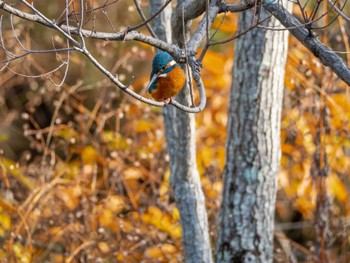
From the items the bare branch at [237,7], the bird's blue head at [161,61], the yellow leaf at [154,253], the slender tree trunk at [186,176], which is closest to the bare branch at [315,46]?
the bare branch at [237,7]

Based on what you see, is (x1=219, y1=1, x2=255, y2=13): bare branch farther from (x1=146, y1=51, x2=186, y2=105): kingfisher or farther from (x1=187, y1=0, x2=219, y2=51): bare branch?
(x1=146, y1=51, x2=186, y2=105): kingfisher

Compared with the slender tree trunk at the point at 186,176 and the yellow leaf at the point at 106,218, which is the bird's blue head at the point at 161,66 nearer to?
the slender tree trunk at the point at 186,176

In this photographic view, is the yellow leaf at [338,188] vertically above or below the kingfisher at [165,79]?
below

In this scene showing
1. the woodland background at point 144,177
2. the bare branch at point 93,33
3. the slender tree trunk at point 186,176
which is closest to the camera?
the bare branch at point 93,33

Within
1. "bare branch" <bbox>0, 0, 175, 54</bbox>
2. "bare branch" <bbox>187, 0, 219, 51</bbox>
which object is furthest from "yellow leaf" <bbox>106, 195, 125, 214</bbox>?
"bare branch" <bbox>0, 0, 175, 54</bbox>

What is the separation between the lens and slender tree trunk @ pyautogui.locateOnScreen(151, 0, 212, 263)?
384 centimetres

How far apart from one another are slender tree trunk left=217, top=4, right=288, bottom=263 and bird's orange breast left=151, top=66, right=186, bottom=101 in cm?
149

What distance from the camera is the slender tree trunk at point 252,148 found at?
3973 mm

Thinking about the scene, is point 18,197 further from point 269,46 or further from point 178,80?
point 178,80

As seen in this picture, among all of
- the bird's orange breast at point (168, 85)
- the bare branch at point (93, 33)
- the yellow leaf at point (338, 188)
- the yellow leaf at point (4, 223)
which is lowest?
the yellow leaf at point (4, 223)

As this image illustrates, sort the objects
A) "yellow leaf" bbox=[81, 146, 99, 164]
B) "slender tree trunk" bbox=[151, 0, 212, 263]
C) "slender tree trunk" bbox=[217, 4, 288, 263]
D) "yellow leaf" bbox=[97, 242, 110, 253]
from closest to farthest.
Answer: "slender tree trunk" bbox=[151, 0, 212, 263] → "slender tree trunk" bbox=[217, 4, 288, 263] → "yellow leaf" bbox=[97, 242, 110, 253] → "yellow leaf" bbox=[81, 146, 99, 164]

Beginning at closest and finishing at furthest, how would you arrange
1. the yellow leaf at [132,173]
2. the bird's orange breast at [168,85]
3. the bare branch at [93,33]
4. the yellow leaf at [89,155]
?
the bare branch at [93,33] < the bird's orange breast at [168,85] < the yellow leaf at [132,173] < the yellow leaf at [89,155]

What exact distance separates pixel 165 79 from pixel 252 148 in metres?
1.64

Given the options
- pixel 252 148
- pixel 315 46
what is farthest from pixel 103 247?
pixel 315 46
